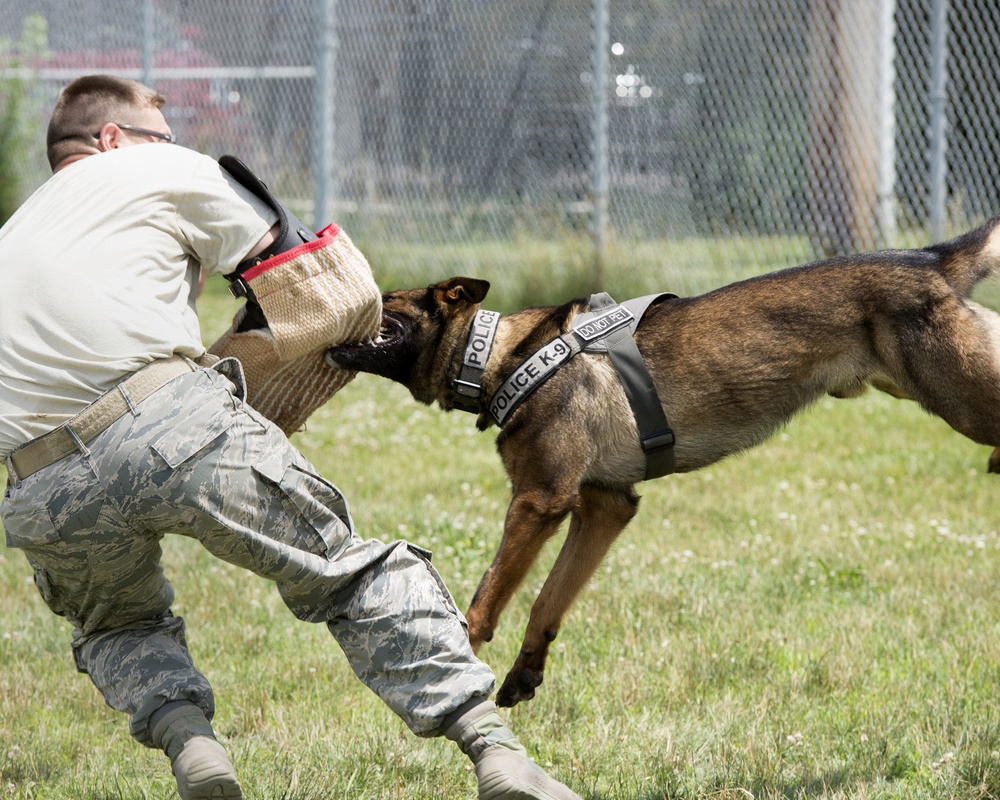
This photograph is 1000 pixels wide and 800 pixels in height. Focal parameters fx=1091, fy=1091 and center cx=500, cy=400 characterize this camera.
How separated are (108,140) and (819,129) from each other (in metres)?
7.58

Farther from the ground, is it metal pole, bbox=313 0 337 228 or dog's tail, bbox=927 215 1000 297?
dog's tail, bbox=927 215 1000 297

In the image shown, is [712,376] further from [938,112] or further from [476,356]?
[938,112]

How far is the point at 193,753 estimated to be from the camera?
2.51 metres

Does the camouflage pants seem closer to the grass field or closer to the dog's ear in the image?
the grass field

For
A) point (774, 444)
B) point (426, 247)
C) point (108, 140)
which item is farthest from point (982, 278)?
point (426, 247)

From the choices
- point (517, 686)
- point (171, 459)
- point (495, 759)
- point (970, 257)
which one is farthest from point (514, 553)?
point (970, 257)

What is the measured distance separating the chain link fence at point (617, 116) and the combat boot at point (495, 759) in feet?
22.6

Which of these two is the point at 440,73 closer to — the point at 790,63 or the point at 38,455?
the point at 790,63

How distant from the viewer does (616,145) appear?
9523 millimetres

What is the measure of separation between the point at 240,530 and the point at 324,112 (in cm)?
875

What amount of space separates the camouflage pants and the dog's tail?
192 centimetres

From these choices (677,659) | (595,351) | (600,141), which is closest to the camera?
(595,351)

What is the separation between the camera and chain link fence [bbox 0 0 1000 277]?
8797mm

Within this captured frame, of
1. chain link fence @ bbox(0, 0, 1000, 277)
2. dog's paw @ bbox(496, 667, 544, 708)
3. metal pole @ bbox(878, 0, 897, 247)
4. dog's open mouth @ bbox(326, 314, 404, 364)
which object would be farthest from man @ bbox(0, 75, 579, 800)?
metal pole @ bbox(878, 0, 897, 247)
